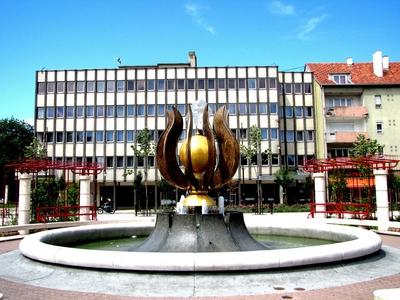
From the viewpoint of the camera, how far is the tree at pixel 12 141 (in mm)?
69000

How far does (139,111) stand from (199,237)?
5081 cm

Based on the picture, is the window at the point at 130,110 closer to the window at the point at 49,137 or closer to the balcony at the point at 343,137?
the window at the point at 49,137

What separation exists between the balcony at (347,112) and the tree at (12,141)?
47.5 m

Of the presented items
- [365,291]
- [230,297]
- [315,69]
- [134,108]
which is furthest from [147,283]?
[315,69]

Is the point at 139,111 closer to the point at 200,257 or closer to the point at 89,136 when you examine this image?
the point at 89,136

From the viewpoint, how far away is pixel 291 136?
6216cm

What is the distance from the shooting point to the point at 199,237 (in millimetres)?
11977

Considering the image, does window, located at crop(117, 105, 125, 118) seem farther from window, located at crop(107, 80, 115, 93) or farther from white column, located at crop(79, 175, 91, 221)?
white column, located at crop(79, 175, 91, 221)

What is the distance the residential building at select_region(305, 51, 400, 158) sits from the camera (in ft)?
194

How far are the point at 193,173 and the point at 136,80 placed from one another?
163 ft

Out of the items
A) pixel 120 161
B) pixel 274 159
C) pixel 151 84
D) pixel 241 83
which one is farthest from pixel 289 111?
pixel 120 161

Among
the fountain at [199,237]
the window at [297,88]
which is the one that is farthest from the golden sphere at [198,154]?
the window at [297,88]

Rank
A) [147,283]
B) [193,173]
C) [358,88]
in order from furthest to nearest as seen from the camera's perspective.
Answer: [358,88] < [193,173] < [147,283]

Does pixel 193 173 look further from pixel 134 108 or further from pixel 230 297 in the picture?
pixel 134 108
